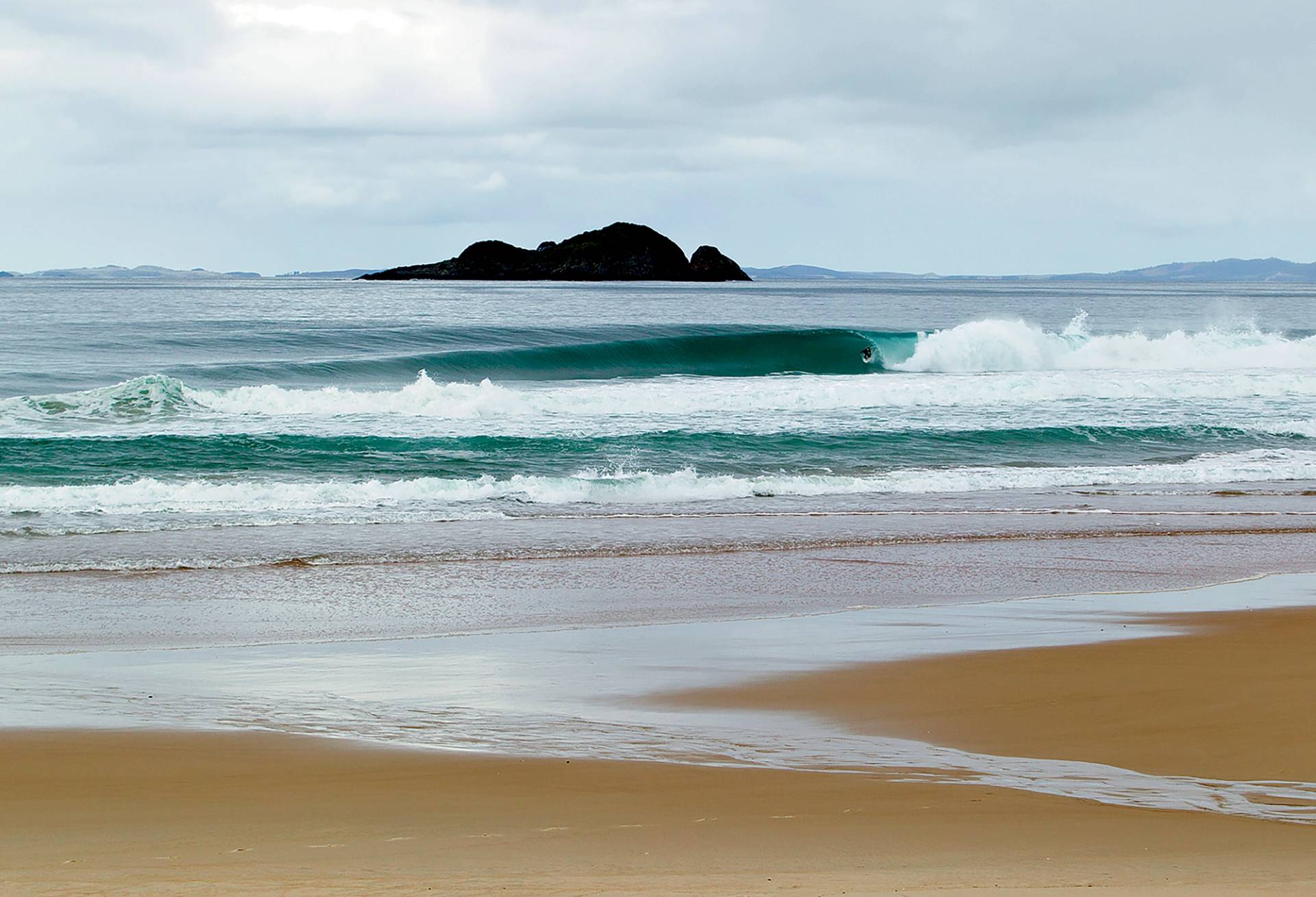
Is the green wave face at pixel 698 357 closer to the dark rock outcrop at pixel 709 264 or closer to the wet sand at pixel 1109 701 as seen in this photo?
the wet sand at pixel 1109 701

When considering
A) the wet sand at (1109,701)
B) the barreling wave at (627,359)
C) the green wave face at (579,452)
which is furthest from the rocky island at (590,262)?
the wet sand at (1109,701)

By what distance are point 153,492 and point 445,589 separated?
5406 millimetres

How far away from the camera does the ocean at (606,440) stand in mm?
11078

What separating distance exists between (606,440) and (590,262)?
113533 mm

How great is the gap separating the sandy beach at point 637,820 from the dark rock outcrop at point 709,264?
12983cm

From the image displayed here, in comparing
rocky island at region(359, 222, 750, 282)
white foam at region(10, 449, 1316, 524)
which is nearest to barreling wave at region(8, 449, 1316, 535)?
white foam at region(10, 449, 1316, 524)

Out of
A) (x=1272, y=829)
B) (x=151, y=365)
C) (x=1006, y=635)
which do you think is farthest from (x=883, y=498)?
(x=151, y=365)

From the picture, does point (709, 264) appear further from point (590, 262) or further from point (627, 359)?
point (627, 359)

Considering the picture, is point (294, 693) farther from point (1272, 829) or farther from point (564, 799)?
point (1272, 829)

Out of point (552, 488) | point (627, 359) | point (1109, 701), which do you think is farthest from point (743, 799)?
point (627, 359)

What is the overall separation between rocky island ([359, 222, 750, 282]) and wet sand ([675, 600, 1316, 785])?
12126cm

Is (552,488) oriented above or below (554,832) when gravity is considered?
below

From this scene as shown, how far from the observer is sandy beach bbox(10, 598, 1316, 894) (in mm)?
3426

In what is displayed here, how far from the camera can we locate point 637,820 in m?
3.93
